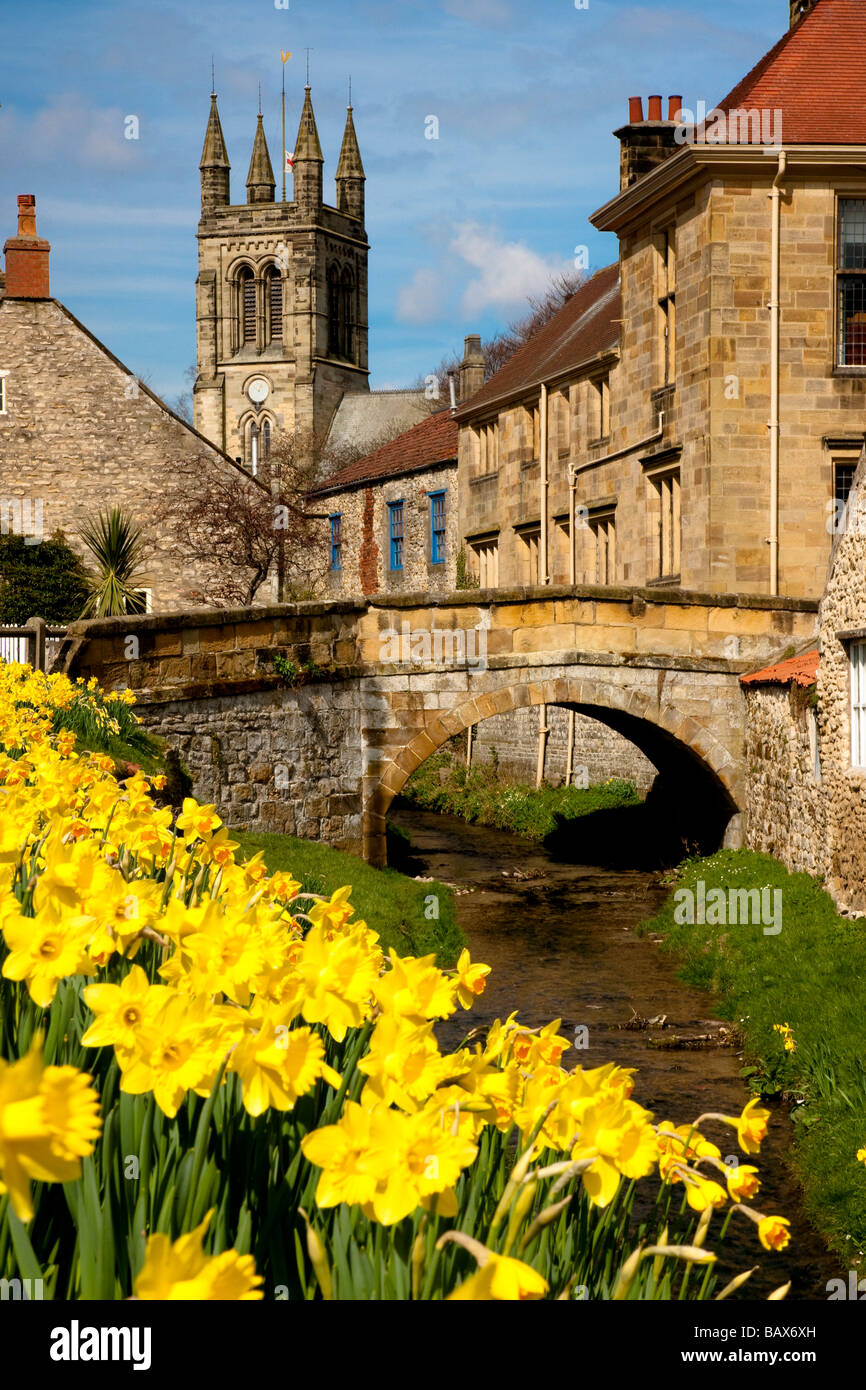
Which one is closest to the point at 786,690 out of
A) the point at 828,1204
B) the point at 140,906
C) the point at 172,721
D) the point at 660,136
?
the point at 172,721

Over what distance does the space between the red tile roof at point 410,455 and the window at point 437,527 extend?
819mm

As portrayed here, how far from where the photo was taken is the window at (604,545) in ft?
79.9

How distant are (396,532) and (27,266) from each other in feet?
37.0

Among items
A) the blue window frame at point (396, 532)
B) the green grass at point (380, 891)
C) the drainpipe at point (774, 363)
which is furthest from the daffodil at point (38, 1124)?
the blue window frame at point (396, 532)

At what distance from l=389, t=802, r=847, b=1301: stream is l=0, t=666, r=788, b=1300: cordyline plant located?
426 centimetres

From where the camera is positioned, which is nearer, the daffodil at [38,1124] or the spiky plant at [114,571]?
the daffodil at [38,1124]

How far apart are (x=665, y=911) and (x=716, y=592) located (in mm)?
4349

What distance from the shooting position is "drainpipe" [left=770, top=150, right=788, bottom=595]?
19.5m

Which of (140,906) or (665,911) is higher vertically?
(140,906)

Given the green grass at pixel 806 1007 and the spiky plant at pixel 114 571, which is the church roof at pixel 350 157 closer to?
the spiky plant at pixel 114 571

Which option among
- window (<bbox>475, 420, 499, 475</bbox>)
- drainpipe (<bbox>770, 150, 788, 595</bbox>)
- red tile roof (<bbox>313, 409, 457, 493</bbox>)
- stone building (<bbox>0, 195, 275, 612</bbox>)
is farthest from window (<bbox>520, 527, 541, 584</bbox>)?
drainpipe (<bbox>770, 150, 788, 595</bbox>)

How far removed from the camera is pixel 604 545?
81.6 feet
